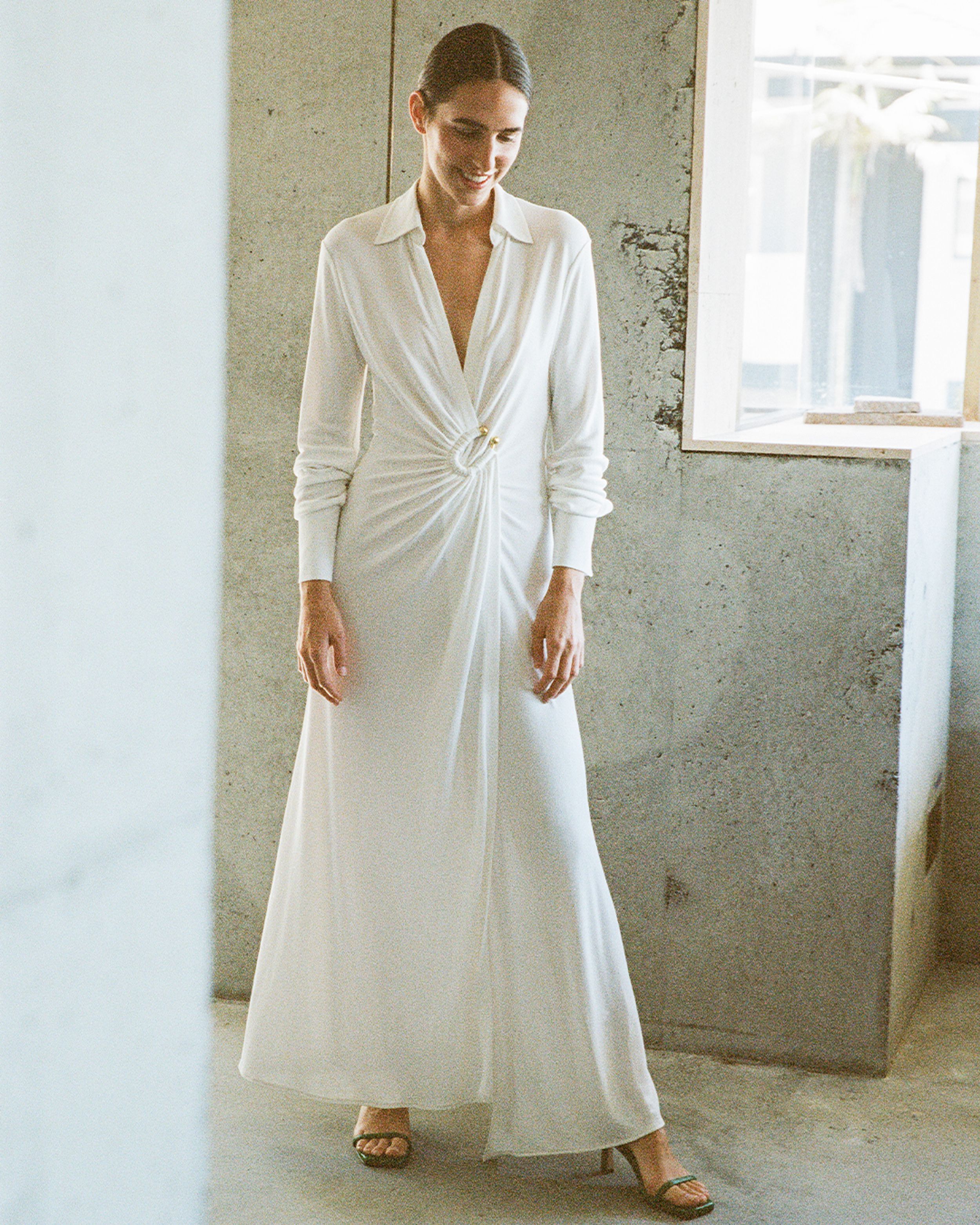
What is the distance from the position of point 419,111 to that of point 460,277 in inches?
10.9

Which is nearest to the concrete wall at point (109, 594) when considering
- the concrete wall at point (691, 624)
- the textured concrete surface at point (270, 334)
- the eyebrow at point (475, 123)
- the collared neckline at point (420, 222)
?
the eyebrow at point (475, 123)

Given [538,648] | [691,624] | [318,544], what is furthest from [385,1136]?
[691,624]

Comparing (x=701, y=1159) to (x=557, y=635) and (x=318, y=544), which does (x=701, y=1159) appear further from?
(x=318, y=544)

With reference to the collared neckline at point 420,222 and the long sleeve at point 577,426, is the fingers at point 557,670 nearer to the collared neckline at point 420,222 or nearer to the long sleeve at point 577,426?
the long sleeve at point 577,426

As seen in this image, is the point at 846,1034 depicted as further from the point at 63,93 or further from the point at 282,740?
the point at 63,93

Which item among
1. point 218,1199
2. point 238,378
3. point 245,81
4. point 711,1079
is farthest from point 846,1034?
point 245,81

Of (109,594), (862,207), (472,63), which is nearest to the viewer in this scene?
(109,594)

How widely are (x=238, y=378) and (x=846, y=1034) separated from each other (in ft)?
6.47

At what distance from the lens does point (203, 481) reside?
39.9 inches

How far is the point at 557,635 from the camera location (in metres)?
2.44

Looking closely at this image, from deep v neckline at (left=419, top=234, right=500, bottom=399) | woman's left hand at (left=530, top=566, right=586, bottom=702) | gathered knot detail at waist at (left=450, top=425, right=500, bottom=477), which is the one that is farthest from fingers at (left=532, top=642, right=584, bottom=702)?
deep v neckline at (left=419, top=234, right=500, bottom=399)

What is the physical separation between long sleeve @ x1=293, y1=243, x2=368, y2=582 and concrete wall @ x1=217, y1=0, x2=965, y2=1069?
752mm

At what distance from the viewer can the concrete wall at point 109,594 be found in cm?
84

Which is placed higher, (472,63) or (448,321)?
(472,63)
